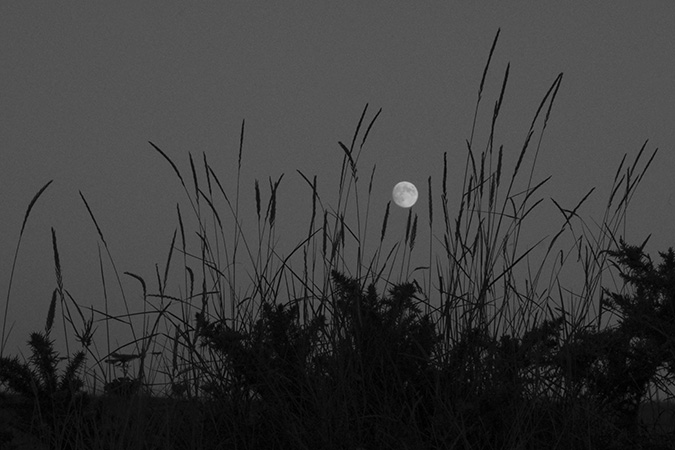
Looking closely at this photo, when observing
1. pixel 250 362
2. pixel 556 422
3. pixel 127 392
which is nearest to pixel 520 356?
pixel 556 422

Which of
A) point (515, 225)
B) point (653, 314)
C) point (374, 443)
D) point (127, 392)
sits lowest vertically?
point (374, 443)

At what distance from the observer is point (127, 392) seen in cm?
232

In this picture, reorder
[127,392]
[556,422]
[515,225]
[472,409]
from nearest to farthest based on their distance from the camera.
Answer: [472,409], [556,422], [127,392], [515,225]

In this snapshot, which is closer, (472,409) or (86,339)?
(472,409)

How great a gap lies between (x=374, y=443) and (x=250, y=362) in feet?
1.40

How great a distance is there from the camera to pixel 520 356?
219 centimetres

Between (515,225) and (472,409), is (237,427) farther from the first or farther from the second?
(515,225)

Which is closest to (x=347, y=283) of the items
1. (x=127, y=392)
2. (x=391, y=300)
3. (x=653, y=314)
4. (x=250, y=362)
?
(x=391, y=300)

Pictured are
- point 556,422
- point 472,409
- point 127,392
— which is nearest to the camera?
point 472,409

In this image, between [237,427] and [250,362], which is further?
[250,362]

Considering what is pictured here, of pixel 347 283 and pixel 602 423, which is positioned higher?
pixel 347 283

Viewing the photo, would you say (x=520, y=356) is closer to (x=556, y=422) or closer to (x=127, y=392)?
(x=556, y=422)

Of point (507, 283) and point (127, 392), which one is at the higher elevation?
point (507, 283)

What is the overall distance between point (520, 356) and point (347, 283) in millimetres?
591
